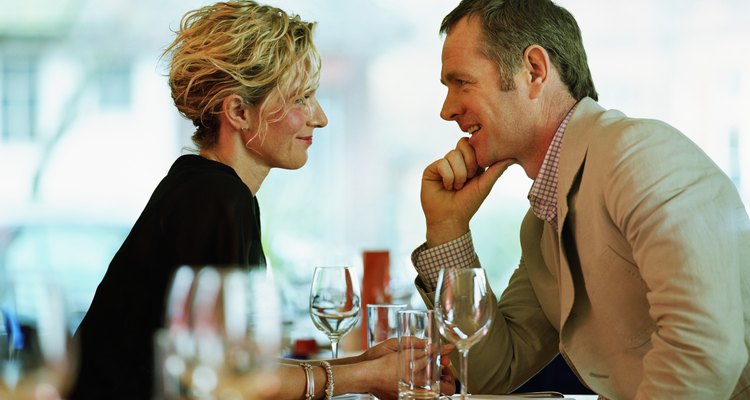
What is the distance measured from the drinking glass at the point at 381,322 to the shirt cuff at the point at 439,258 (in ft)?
0.92

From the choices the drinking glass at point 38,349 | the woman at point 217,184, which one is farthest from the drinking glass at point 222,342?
the woman at point 217,184

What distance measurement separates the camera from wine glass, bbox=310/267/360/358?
6.11 feet

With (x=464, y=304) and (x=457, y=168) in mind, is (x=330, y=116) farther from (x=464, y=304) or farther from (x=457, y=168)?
(x=464, y=304)

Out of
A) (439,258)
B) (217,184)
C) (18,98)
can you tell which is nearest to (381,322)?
(439,258)

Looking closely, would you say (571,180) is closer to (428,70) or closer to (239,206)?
(239,206)

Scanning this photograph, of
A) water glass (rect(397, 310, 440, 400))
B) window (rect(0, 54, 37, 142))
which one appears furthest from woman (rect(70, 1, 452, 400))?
window (rect(0, 54, 37, 142))

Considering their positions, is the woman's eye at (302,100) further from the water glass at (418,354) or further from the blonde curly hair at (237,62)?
the water glass at (418,354)

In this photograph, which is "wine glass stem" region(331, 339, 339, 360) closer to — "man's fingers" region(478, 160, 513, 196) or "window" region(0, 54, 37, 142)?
"man's fingers" region(478, 160, 513, 196)

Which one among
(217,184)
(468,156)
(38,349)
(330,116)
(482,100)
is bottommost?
(38,349)

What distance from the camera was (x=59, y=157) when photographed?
5.96m

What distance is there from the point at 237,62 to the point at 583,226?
0.86 metres

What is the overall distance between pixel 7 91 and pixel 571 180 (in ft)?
16.8

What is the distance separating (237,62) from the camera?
211 centimetres

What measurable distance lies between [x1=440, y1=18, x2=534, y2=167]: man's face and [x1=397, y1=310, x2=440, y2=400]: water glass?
70 cm
